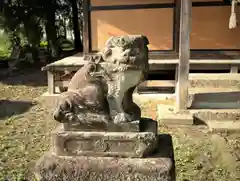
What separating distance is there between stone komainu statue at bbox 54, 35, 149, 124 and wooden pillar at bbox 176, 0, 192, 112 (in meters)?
4.05

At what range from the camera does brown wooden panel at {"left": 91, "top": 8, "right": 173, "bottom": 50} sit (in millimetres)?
8508

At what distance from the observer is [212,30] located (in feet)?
28.1

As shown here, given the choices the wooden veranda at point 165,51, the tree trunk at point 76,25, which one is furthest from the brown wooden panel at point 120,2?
the tree trunk at point 76,25

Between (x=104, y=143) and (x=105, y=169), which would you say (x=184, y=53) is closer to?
(x=104, y=143)

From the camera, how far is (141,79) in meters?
2.30

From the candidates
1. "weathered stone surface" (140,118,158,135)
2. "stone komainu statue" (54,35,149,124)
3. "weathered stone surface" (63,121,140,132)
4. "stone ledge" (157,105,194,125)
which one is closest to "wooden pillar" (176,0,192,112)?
"stone ledge" (157,105,194,125)

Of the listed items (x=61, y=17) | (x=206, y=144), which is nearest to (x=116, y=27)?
(x=206, y=144)

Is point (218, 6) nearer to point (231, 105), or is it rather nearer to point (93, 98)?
point (231, 105)

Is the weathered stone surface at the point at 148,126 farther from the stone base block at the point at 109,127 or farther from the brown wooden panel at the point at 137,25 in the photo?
the brown wooden panel at the point at 137,25

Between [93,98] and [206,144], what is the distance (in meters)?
3.35

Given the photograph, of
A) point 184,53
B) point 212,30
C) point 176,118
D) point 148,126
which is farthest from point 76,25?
point 148,126

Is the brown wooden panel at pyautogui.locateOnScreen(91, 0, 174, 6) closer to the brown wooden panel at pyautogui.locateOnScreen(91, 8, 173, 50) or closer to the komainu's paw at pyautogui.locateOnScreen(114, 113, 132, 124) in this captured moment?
the brown wooden panel at pyautogui.locateOnScreen(91, 8, 173, 50)

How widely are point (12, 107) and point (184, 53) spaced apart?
461cm

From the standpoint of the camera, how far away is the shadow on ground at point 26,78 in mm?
11344
